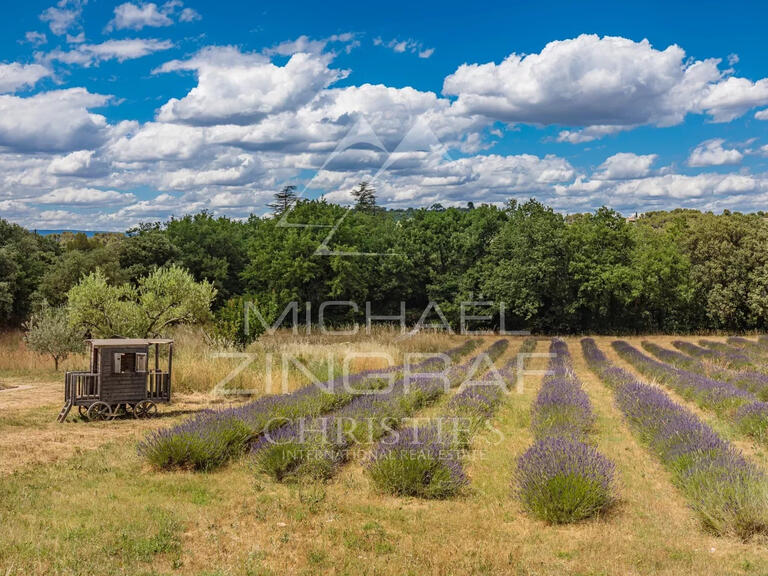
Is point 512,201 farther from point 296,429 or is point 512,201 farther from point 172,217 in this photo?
point 296,429

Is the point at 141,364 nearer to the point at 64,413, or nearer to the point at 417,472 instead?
the point at 64,413

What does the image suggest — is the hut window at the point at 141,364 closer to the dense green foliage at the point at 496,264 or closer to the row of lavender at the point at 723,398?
the row of lavender at the point at 723,398

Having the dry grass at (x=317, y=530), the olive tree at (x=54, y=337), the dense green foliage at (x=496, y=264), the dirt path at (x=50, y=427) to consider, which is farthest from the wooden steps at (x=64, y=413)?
the dense green foliage at (x=496, y=264)

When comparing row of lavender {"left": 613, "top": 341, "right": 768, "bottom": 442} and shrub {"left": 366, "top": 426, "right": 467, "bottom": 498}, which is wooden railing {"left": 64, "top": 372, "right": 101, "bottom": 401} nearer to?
shrub {"left": 366, "top": 426, "right": 467, "bottom": 498}

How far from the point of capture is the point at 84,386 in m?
11.6

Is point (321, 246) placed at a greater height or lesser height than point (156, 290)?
greater

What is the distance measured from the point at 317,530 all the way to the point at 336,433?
3.24 meters

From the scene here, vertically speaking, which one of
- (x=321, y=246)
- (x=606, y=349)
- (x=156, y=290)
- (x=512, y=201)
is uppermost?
(x=512, y=201)

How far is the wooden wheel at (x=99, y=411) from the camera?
11.1 meters

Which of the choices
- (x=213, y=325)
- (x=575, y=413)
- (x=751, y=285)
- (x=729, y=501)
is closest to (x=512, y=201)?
(x=751, y=285)

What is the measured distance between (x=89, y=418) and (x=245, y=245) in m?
28.4

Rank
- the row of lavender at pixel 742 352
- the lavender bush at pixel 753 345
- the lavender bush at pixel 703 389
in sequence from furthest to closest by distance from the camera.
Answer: the lavender bush at pixel 753 345, the row of lavender at pixel 742 352, the lavender bush at pixel 703 389

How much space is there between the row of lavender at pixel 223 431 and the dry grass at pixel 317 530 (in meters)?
0.24

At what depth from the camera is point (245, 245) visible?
38.8 meters
